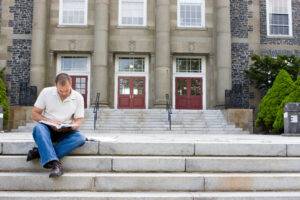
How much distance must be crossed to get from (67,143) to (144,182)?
1.33 metres

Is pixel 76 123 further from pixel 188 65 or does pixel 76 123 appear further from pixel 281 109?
pixel 188 65

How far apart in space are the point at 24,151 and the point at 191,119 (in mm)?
15837

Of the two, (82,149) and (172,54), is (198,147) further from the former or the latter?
(172,54)

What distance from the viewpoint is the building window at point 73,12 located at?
27.6m

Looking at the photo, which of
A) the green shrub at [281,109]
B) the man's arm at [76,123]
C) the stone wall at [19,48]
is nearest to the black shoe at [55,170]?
the man's arm at [76,123]

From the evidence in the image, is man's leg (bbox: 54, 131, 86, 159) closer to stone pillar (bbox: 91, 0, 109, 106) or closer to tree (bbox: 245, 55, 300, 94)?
stone pillar (bbox: 91, 0, 109, 106)

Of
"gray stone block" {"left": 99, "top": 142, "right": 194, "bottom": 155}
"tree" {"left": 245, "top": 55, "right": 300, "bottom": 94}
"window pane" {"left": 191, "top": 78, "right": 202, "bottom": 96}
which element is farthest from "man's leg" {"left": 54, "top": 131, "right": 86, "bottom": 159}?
"window pane" {"left": 191, "top": 78, "right": 202, "bottom": 96}

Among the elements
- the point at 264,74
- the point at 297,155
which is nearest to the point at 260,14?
the point at 264,74

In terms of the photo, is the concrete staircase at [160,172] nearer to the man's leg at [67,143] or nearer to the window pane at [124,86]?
the man's leg at [67,143]

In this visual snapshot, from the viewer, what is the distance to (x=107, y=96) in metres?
26.5

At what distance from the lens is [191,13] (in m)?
28.1

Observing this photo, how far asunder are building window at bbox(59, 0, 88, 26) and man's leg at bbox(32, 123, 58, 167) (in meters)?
21.4

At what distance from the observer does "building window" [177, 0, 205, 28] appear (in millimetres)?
27875

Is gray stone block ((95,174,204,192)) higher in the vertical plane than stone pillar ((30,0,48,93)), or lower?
lower
